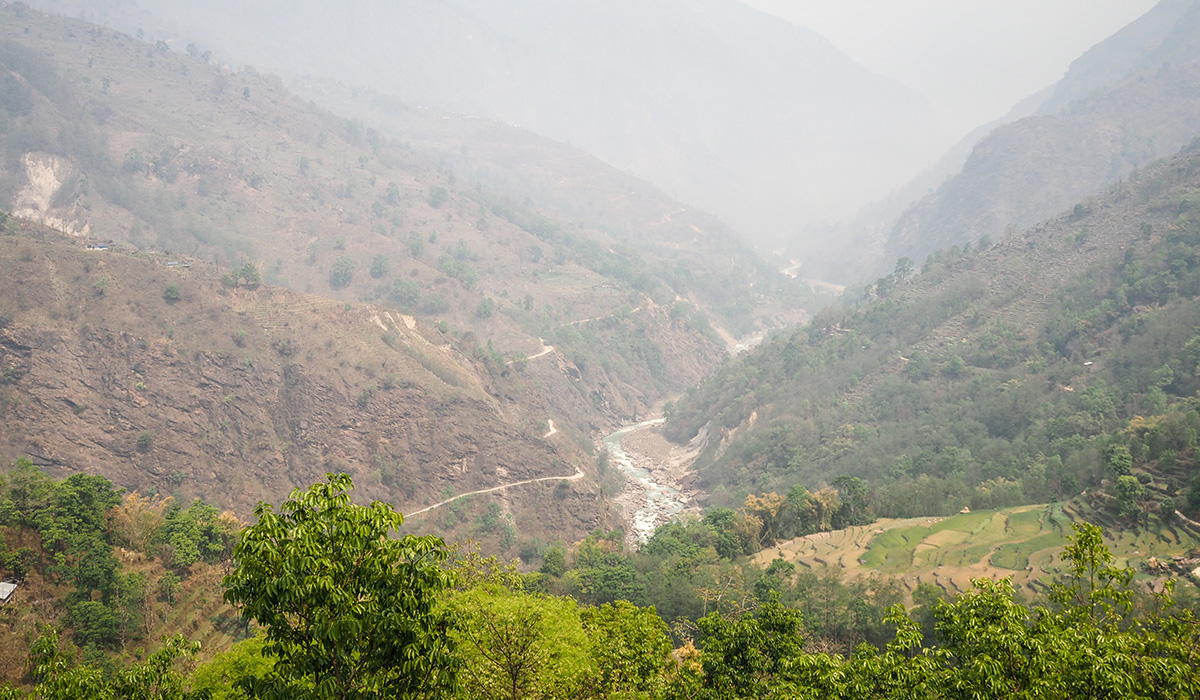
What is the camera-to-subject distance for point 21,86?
349 feet

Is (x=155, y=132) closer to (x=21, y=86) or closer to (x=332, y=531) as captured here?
(x=21, y=86)

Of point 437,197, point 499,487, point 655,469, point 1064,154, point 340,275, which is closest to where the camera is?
point 499,487

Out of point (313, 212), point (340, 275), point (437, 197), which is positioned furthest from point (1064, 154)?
point (313, 212)

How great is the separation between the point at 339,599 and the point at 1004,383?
71078 mm

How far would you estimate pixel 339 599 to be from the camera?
32.1 ft

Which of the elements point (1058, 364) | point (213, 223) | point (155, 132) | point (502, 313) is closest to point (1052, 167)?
point (1058, 364)

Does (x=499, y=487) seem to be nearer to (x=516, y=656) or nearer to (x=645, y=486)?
(x=645, y=486)

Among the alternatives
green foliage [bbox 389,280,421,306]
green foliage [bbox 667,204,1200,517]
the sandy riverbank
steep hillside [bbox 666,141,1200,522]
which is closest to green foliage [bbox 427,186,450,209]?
green foliage [bbox 389,280,421,306]

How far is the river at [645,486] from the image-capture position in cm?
6694

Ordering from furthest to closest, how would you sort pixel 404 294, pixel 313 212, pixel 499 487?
pixel 313 212 → pixel 404 294 → pixel 499 487

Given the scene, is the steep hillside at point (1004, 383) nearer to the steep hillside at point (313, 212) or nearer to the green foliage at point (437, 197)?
the steep hillside at point (313, 212)

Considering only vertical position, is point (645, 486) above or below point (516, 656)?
below

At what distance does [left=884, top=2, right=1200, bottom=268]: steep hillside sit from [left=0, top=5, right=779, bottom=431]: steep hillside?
51.3 m

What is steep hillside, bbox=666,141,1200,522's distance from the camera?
50.6 m
